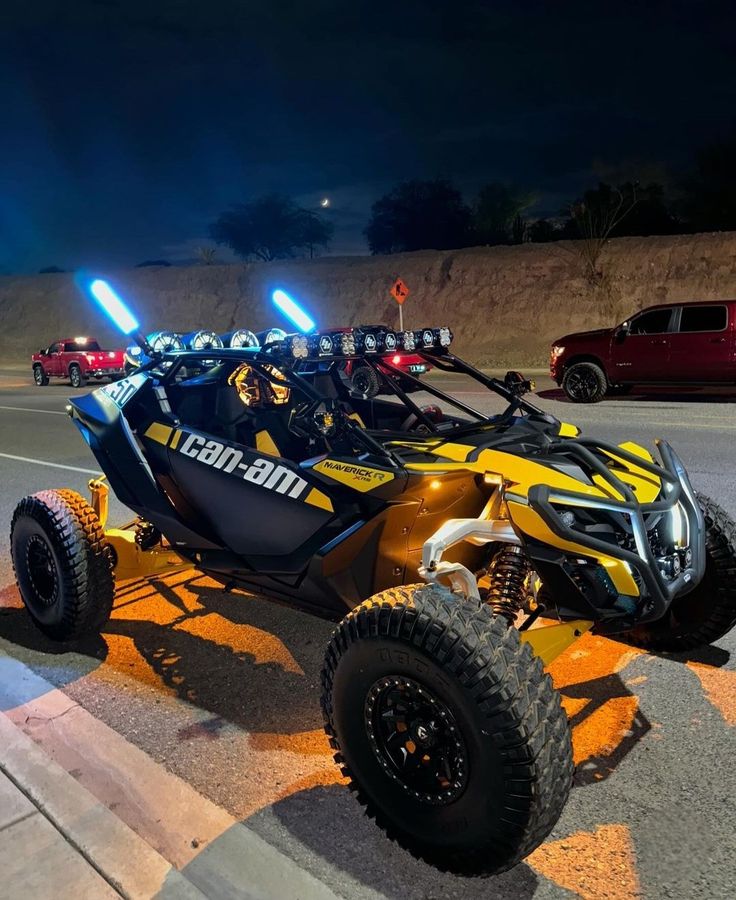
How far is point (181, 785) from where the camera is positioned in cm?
302

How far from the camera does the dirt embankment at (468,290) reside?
32688mm

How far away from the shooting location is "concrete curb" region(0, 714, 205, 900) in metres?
2.45

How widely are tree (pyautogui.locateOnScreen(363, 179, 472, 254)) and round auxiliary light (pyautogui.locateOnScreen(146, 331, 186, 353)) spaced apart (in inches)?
1859

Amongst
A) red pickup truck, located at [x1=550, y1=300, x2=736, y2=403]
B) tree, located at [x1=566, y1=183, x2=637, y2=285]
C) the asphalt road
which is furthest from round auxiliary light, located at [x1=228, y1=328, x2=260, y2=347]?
tree, located at [x1=566, y1=183, x2=637, y2=285]

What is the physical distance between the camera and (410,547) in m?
3.30

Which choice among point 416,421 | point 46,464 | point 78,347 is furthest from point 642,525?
point 78,347

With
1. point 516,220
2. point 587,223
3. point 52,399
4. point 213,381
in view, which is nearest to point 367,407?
point 213,381

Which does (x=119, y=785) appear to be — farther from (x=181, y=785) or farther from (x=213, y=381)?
(x=213, y=381)

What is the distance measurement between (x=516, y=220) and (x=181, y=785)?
45.3m

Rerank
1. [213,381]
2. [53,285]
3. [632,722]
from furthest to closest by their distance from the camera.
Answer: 1. [53,285]
2. [213,381]
3. [632,722]

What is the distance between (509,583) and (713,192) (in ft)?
132

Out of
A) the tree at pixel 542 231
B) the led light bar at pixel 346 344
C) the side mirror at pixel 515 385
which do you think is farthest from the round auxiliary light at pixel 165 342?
the tree at pixel 542 231

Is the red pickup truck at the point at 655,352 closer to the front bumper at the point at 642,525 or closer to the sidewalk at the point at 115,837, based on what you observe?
the front bumper at the point at 642,525

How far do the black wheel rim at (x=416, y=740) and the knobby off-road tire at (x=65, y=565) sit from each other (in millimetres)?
2204
